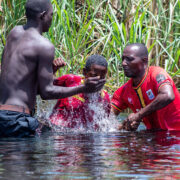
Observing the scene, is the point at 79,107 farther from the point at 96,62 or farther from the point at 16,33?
the point at 16,33

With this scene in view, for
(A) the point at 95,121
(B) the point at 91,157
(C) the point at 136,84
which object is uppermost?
(C) the point at 136,84

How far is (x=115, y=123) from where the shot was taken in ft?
20.2

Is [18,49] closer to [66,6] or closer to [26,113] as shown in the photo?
[26,113]

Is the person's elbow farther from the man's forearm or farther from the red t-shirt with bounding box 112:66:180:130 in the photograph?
the red t-shirt with bounding box 112:66:180:130

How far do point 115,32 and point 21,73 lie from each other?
3629 millimetres

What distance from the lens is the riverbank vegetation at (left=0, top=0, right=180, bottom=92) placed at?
7.75 metres

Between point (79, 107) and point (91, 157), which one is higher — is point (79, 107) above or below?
above

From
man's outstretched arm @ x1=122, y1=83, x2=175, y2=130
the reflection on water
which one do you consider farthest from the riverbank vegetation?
the reflection on water

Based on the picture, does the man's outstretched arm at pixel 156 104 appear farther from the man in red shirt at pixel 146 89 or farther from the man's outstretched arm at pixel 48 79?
the man's outstretched arm at pixel 48 79

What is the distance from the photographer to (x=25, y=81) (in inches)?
179

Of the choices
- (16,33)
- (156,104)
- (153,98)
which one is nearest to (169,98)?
(156,104)

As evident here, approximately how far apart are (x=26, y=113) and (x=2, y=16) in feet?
13.1

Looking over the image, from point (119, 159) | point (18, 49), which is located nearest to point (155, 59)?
point (18, 49)

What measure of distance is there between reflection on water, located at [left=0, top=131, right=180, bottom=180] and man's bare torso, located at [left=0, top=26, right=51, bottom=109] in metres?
0.38
